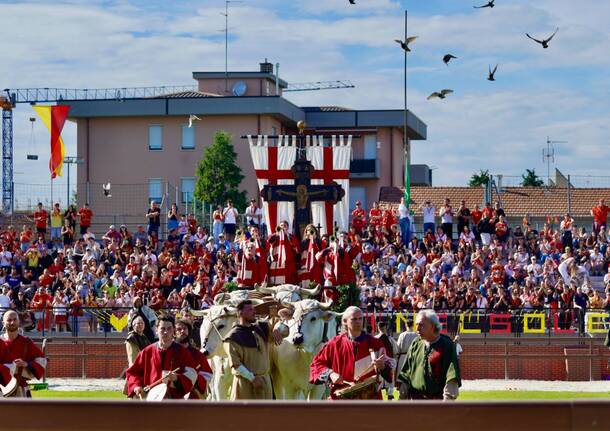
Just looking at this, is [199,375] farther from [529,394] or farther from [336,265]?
[529,394]

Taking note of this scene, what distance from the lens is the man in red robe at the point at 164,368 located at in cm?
1195

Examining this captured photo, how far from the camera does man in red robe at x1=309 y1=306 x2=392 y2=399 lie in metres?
12.4

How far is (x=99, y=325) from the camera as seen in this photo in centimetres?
3108

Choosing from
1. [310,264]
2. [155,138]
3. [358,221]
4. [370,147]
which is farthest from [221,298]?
[370,147]

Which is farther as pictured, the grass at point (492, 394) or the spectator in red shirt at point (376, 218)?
the spectator in red shirt at point (376, 218)

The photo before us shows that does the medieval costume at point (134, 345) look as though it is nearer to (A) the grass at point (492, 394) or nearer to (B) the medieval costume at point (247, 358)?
(B) the medieval costume at point (247, 358)

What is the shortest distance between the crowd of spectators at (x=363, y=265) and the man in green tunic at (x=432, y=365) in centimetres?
1587

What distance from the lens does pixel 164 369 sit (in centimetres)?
1200

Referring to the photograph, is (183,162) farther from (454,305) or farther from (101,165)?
(454,305)

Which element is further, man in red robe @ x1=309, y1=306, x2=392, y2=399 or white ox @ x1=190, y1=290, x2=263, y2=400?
white ox @ x1=190, y1=290, x2=263, y2=400

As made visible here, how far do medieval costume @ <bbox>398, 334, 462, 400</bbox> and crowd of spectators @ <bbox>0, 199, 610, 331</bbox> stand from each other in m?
15.9

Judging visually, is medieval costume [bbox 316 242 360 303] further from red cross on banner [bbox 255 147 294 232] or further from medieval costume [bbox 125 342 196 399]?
medieval costume [bbox 125 342 196 399]

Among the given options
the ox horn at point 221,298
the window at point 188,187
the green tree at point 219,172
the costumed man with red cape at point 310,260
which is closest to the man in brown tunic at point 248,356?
the ox horn at point 221,298

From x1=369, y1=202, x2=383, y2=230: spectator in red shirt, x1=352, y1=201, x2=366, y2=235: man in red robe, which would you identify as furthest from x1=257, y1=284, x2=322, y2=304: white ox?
x1=369, y1=202, x2=383, y2=230: spectator in red shirt
